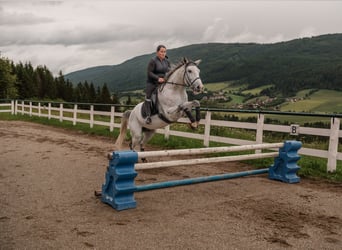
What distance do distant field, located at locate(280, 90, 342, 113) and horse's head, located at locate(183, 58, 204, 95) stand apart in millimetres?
65308

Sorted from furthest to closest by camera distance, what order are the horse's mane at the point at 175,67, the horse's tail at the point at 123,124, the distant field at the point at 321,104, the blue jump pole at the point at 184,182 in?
the distant field at the point at 321,104 → the horse's tail at the point at 123,124 → the horse's mane at the point at 175,67 → the blue jump pole at the point at 184,182

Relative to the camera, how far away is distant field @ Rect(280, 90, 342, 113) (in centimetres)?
7100

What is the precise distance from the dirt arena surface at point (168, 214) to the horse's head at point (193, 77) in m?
1.96

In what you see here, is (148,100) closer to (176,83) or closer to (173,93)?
(173,93)

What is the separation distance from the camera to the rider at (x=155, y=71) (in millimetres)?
7945

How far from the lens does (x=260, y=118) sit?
9680mm

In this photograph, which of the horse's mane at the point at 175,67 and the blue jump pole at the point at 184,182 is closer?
the blue jump pole at the point at 184,182

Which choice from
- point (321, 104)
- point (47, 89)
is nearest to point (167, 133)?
point (321, 104)

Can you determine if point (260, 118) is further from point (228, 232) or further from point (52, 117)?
point (52, 117)

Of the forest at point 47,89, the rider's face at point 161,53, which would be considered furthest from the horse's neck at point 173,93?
the forest at point 47,89

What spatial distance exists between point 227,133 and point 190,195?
22.7 ft

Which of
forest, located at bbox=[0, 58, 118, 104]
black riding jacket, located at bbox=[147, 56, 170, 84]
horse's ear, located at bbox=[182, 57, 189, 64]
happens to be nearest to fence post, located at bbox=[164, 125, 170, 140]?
black riding jacket, located at bbox=[147, 56, 170, 84]

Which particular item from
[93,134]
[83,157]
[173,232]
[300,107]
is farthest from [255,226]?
[300,107]

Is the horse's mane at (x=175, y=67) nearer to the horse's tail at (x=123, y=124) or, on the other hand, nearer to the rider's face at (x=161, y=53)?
the rider's face at (x=161, y=53)
